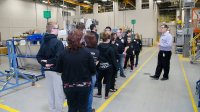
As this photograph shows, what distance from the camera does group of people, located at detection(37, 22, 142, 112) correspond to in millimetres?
2154

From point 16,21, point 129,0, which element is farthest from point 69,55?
point 129,0

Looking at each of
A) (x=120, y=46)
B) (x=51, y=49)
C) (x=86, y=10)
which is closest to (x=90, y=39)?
(x=51, y=49)

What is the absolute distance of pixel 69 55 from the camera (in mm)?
2148

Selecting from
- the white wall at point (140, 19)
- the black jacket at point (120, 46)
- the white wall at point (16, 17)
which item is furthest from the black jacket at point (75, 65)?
the white wall at point (140, 19)

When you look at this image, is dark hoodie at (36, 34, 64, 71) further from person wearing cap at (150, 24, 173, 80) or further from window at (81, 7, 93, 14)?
window at (81, 7, 93, 14)

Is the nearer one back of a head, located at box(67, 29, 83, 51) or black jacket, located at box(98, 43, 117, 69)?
back of a head, located at box(67, 29, 83, 51)

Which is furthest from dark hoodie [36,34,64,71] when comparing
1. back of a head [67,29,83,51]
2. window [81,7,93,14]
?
window [81,7,93,14]

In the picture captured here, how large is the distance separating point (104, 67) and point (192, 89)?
106 inches

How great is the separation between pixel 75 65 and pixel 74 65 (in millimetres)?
11

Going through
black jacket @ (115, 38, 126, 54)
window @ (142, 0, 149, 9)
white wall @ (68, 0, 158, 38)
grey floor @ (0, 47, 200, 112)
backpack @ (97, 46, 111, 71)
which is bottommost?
grey floor @ (0, 47, 200, 112)

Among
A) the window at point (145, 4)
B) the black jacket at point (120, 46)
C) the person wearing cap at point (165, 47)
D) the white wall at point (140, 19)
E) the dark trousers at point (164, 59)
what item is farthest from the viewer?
the window at point (145, 4)

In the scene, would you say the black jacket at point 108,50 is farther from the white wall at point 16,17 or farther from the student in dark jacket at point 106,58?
the white wall at point 16,17

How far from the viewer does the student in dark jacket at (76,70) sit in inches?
84.0

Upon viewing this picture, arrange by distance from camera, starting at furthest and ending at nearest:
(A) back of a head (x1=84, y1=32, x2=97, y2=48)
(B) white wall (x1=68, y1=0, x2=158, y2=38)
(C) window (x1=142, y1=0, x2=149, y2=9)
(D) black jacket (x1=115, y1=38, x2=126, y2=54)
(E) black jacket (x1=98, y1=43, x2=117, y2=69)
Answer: (C) window (x1=142, y1=0, x2=149, y2=9)
(B) white wall (x1=68, y1=0, x2=158, y2=38)
(D) black jacket (x1=115, y1=38, x2=126, y2=54)
(E) black jacket (x1=98, y1=43, x2=117, y2=69)
(A) back of a head (x1=84, y1=32, x2=97, y2=48)
